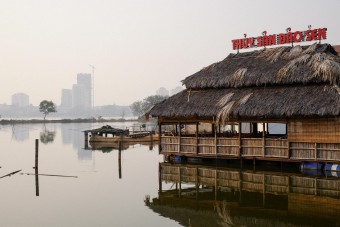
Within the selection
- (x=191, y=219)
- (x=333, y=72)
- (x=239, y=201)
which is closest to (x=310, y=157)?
(x=333, y=72)

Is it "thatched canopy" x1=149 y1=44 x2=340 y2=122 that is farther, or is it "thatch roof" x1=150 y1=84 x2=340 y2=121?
"thatched canopy" x1=149 y1=44 x2=340 y2=122

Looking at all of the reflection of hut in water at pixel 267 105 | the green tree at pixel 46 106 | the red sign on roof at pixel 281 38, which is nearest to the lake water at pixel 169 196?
the reflection of hut in water at pixel 267 105

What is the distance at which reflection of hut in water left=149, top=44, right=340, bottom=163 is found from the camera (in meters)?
23.0

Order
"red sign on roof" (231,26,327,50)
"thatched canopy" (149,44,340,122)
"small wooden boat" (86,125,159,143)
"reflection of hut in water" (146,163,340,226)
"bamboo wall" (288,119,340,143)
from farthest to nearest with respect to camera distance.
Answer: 1. "small wooden boat" (86,125,159,143)
2. "red sign on roof" (231,26,327,50)
3. "thatched canopy" (149,44,340,122)
4. "bamboo wall" (288,119,340,143)
5. "reflection of hut in water" (146,163,340,226)

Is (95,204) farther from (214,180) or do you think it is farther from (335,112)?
(335,112)

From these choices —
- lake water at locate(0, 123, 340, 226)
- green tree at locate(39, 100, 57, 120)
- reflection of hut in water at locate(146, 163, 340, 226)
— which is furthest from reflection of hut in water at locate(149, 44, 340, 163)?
green tree at locate(39, 100, 57, 120)

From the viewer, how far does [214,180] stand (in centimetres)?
2209

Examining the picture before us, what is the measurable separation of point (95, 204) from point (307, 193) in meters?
9.38

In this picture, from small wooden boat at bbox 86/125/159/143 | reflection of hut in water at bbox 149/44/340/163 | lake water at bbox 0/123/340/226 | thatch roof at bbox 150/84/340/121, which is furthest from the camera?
small wooden boat at bbox 86/125/159/143

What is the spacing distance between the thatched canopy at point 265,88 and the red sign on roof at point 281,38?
4.39 ft

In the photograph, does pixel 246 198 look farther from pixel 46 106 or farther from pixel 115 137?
pixel 46 106

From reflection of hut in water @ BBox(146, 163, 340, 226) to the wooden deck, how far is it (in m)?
1.48

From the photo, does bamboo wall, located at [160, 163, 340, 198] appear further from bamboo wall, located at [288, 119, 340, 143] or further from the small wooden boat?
the small wooden boat

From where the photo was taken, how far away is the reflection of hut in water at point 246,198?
47.6ft
